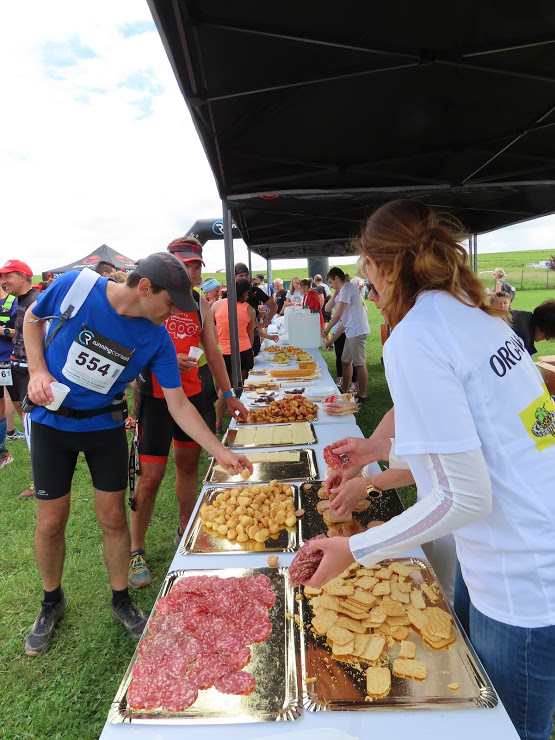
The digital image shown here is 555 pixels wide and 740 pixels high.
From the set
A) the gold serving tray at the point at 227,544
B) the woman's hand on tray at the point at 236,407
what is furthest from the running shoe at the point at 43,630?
the woman's hand on tray at the point at 236,407

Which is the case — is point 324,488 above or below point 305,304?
below

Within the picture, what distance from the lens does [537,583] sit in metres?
0.92

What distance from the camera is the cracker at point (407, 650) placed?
3.57 ft

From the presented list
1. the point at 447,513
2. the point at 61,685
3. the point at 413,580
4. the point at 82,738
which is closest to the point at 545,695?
the point at 413,580

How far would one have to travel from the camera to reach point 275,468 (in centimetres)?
233

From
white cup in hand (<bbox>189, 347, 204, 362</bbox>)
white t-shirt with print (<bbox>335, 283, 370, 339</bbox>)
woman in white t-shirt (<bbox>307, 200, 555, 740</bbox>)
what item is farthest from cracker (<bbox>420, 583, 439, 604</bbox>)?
white t-shirt with print (<bbox>335, 283, 370, 339</bbox>)

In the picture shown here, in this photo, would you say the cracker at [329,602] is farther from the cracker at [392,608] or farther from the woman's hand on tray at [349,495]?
the woman's hand on tray at [349,495]

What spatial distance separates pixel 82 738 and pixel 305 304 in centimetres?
807

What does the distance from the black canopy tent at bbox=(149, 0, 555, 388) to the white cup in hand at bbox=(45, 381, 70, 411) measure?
1382 mm

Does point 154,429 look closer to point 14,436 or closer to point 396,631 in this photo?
point 396,631

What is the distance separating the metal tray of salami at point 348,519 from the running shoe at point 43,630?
151cm

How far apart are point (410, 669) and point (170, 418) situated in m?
1.87

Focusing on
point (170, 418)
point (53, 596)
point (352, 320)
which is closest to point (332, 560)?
point (170, 418)

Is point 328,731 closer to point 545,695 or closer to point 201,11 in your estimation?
point 545,695
